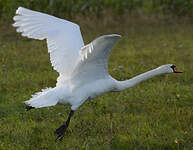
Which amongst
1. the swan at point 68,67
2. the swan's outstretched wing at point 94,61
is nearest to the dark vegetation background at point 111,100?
the swan at point 68,67

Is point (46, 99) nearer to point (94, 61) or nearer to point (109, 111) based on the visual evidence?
point (94, 61)

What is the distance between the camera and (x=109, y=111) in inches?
228

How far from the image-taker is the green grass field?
466 centimetres

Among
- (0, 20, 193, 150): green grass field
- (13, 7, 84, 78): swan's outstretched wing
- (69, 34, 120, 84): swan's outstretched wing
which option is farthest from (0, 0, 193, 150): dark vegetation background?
(13, 7, 84, 78): swan's outstretched wing

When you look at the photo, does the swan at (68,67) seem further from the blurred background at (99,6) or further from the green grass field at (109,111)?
the blurred background at (99,6)

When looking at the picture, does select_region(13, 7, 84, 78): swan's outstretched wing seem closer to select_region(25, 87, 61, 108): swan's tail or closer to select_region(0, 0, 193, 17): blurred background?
select_region(25, 87, 61, 108): swan's tail

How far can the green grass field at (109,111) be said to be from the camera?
4.66m

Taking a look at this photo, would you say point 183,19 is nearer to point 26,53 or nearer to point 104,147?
point 26,53

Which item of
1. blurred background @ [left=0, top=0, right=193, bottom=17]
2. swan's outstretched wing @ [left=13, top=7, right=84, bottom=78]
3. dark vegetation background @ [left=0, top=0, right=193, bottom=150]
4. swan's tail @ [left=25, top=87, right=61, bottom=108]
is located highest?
→ swan's outstretched wing @ [left=13, top=7, right=84, bottom=78]

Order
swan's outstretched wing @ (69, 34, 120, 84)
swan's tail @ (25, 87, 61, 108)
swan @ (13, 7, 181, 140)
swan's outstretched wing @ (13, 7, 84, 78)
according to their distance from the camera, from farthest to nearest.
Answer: swan's outstretched wing @ (13, 7, 84, 78), swan @ (13, 7, 181, 140), swan's tail @ (25, 87, 61, 108), swan's outstretched wing @ (69, 34, 120, 84)

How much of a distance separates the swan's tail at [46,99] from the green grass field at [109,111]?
0.42 meters

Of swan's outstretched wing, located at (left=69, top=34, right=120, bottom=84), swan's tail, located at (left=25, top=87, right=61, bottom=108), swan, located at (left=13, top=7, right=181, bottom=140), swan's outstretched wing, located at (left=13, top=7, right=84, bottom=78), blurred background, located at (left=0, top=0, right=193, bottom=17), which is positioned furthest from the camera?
blurred background, located at (left=0, top=0, right=193, bottom=17)

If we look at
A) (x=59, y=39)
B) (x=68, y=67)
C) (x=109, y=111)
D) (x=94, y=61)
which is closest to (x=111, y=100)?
(x=109, y=111)

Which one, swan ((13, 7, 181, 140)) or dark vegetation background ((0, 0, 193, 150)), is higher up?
swan ((13, 7, 181, 140))
